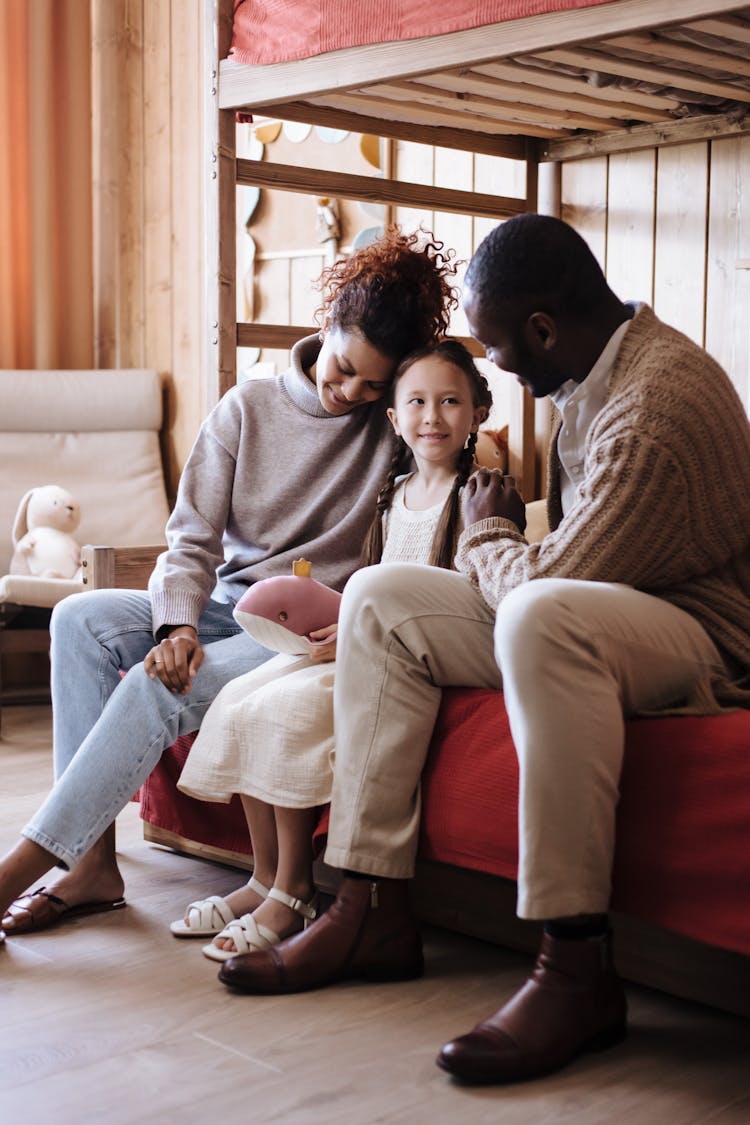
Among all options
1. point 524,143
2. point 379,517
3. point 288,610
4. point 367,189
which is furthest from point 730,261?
point 288,610

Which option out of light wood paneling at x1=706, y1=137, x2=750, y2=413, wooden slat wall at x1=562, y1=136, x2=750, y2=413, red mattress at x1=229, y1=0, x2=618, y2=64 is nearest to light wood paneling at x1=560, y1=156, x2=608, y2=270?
wooden slat wall at x1=562, y1=136, x2=750, y2=413

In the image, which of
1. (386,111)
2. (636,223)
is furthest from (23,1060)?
(636,223)

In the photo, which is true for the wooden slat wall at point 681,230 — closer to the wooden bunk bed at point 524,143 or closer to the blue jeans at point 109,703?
the wooden bunk bed at point 524,143

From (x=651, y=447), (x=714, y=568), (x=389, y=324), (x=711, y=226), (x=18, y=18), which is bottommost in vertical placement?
(x=714, y=568)

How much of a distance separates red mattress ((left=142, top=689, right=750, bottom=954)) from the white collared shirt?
28cm

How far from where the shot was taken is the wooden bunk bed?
144 centimetres

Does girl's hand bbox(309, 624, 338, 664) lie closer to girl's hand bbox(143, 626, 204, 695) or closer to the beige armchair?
girl's hand bbox(143, 626, 204, 695)

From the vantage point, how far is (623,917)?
5.34ft

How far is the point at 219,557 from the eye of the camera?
2072 millimetres

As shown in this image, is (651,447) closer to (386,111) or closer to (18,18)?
(386,111)

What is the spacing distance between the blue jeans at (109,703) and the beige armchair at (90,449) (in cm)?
167

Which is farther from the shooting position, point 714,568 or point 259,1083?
point 714,568

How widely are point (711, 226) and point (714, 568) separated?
55.0 inches

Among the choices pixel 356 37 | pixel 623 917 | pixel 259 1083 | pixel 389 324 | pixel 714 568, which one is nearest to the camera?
pixel 259 1083
